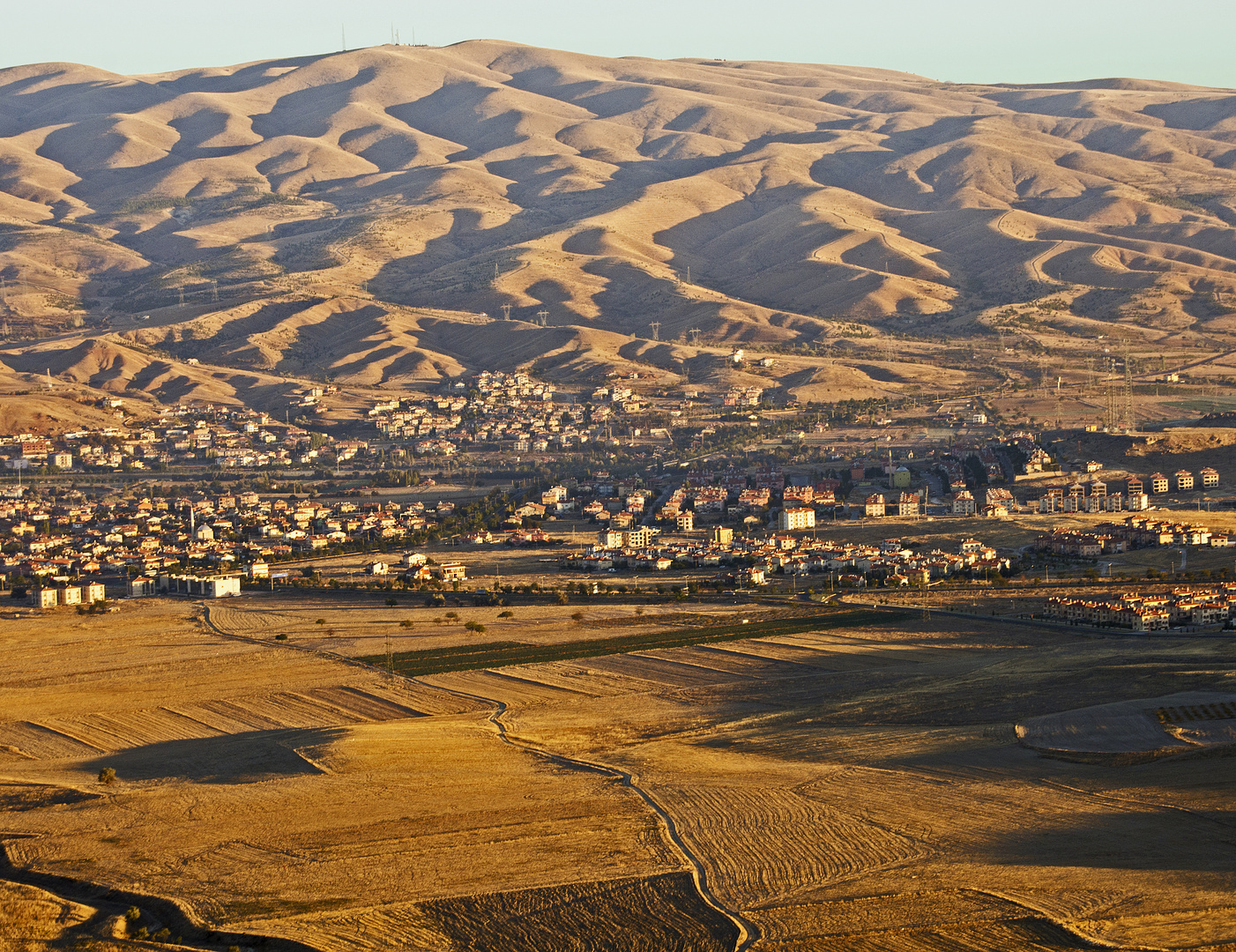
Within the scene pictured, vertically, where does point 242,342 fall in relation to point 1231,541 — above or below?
above

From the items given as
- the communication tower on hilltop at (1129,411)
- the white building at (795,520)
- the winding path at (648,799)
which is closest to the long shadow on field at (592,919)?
the winding path at (648,799)

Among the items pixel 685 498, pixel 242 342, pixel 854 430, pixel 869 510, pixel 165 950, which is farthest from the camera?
pixel 242 342

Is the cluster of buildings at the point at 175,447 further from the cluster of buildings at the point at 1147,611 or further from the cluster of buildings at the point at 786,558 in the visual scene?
the cluster of buildings at the point at 1147,611

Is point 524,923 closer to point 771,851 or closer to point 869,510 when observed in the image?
point 771,851

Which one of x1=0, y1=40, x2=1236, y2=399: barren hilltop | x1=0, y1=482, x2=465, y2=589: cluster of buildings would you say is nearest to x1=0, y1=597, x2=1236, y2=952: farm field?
x1=0, y1=482, x2=465, y2=589: cluster of buildings

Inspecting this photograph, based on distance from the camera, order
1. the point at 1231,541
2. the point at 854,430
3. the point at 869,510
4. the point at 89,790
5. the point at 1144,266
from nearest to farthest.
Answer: the point at 89,790
the point at 1231,541
the point at 869,510
the point at 854,430
the point at 1144,266

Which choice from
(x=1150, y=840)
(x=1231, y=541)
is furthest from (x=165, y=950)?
(x=1231, y=541)
